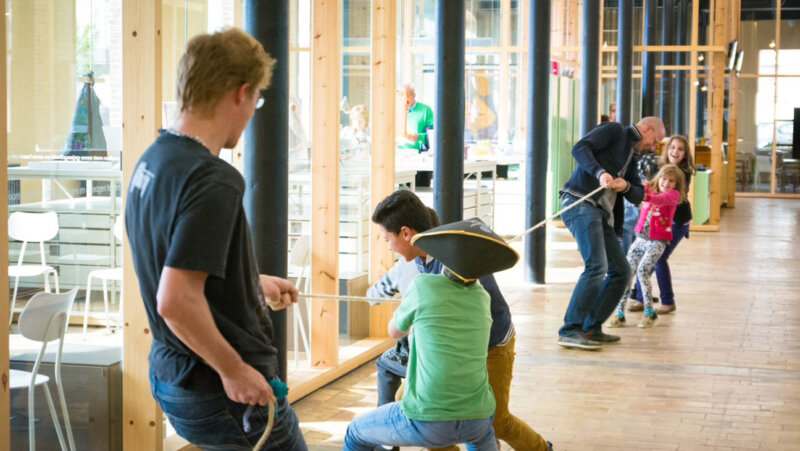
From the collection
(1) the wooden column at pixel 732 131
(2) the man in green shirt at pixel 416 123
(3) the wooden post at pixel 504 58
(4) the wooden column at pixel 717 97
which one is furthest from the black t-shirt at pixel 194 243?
(1) the wooden column at pixel 732 131

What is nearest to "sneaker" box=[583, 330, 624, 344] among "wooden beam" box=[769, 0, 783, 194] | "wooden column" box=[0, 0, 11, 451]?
"wooden column" box=[0, 0, 11, 451]

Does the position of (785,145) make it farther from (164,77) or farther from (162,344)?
(162,344)

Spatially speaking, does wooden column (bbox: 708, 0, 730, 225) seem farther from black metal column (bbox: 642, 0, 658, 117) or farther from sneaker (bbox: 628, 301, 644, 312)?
sneaker (bbox: 628, 301, 644, 312)

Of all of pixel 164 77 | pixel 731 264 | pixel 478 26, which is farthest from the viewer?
pixel 478 26

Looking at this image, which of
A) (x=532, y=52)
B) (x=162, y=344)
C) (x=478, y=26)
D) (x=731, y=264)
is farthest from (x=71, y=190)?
(x=478, y=26)

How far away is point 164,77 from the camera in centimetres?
422

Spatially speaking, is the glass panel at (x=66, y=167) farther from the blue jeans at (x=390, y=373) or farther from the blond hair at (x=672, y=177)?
the blond hair at (x=672, y=177)

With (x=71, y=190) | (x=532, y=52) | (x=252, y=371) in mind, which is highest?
(x=532, y=52)

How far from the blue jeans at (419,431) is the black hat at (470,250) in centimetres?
43

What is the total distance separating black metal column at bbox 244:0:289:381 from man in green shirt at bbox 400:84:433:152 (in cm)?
521

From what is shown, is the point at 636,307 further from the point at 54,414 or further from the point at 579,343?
the point at 54,414

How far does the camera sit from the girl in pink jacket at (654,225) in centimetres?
757

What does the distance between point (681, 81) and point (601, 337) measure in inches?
560

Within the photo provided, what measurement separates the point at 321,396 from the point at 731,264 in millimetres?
6967
